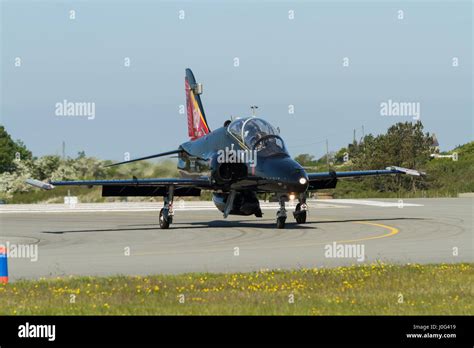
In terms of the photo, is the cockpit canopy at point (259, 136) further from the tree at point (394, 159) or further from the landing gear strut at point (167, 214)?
the tree at point (394, 159)

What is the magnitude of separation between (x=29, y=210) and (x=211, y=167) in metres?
21.9

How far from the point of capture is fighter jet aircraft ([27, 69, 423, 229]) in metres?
25.9

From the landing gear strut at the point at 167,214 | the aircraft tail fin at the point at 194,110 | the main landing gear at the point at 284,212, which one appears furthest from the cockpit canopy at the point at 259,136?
the aircraft tail fin at the point at 194,110

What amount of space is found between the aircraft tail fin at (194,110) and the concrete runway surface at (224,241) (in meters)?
3.77

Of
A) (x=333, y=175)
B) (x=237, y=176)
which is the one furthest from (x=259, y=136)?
(x=333, y=175)

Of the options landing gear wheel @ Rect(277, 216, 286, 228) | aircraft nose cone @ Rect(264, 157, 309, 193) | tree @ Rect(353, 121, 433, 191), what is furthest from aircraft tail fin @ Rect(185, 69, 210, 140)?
tree @ Rect(353, 121, 433, 191)

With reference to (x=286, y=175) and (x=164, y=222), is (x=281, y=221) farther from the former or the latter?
(x=164, y=222)

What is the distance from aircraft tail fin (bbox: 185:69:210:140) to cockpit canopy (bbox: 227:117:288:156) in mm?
7132

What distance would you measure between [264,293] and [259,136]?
45.4 ft

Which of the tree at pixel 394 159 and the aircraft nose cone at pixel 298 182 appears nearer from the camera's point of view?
the aircraft nose cone at pixel 298 182

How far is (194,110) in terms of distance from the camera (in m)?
36.2

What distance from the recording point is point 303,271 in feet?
Result: 51.8

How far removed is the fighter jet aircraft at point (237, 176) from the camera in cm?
2594
